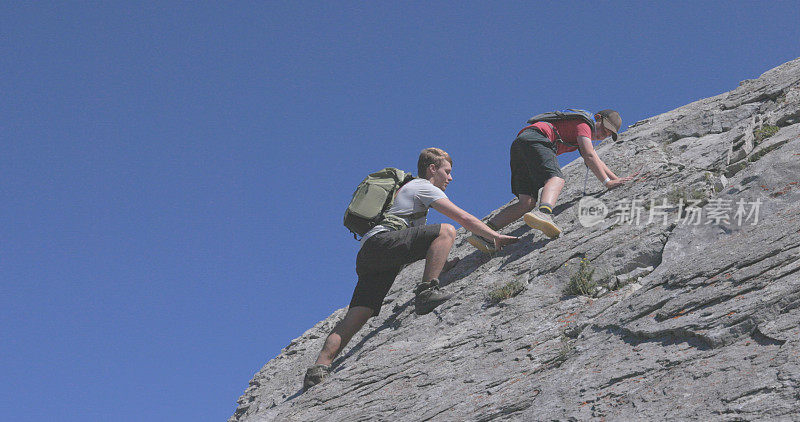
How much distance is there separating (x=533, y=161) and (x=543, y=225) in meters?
1.35

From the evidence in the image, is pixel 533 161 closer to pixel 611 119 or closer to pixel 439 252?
pixel 611 119

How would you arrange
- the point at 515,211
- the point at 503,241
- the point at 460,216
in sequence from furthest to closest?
1. the point at 515,211
2. the point at 503,241
3. the point at 460,216

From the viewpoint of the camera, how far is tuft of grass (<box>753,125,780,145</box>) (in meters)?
10.2

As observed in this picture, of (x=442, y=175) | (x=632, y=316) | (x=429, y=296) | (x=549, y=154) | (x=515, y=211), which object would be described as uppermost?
(x=442, y=175)

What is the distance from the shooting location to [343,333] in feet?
32.4

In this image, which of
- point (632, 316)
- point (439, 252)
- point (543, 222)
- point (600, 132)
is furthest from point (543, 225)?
point (632, 316)

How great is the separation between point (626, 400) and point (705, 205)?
3879 mm

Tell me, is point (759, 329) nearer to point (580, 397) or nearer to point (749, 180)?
point (580, 397)

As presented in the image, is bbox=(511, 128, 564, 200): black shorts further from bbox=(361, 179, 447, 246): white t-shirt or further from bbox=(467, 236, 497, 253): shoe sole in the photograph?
bbox=(361, 179, 447, 246): white t-shirt

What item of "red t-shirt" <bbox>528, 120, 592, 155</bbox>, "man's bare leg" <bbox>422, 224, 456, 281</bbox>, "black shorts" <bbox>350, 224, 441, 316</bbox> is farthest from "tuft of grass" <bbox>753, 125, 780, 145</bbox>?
"black shorts" <bbox>350, 224, 441, 316</bbox>

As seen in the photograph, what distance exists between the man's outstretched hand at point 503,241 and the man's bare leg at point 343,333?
85.8 inches

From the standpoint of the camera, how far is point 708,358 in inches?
233

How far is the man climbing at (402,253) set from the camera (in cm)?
952

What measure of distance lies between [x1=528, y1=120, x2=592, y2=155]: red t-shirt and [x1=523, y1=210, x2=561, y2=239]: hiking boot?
5.19 feet
